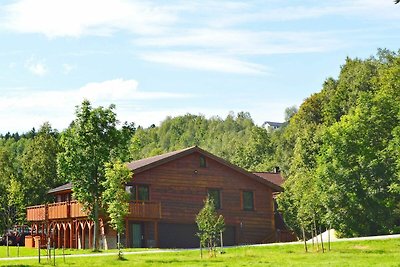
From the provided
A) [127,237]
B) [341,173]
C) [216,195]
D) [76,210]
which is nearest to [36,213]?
[76,210]

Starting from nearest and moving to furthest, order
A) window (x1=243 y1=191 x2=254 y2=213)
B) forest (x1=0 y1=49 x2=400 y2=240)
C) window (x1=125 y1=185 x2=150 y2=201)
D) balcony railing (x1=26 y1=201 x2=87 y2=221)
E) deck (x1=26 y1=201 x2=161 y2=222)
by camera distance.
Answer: forest (x1=0 y1=49 x2=400 y2=240) → deck (x1=26 y1=201 x2=161 y2=222) → window (x1=125 y1=185 x2=150 y2=201) → balcony railing (x1=26 y1=201 x2=87 y2=221) → window (x1=243 y1=191 x2=254 y2=213)

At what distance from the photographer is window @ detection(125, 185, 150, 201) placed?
2092 inches

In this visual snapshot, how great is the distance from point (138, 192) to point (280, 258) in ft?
77.2

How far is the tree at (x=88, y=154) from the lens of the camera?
162 feet

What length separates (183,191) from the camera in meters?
55.2

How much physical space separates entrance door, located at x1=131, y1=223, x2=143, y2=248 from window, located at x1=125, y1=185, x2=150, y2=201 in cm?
189

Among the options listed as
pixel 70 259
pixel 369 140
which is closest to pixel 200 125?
pixel 369 140

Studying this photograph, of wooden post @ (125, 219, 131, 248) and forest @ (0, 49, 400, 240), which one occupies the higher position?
forest @ (0, 49, 400, 240)

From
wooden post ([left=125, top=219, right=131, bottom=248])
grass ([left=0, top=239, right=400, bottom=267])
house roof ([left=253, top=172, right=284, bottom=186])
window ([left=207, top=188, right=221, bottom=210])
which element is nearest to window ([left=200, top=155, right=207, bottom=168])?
window ([left=207, top=188, right=221, bottom=210])

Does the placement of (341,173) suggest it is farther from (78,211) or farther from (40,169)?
(40,169)

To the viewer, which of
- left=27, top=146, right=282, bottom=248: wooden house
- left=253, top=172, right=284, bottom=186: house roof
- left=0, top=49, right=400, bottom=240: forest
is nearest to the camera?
left=0, top=49, right=400, bottom=240: forest

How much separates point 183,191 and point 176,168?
1.77m

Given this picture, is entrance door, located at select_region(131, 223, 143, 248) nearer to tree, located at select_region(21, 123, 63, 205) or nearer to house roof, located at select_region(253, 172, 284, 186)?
house roof, located at select_region(253, 172, 284, 186)

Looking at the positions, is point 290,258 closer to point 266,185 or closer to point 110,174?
point 110,174
